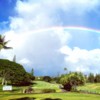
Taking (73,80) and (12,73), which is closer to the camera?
(73,80)

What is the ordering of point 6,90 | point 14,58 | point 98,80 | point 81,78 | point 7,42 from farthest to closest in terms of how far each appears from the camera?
point 98,80
point 14,58
point 81,78
point 6,90
point 7,42

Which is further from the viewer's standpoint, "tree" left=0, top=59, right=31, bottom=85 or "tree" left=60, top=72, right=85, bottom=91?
"tree" left=0, top=59, right=31, bottom=85

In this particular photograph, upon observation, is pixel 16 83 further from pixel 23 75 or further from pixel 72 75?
pixel 72 75

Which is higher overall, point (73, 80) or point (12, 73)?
point (12, 73)

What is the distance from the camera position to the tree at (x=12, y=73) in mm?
121500

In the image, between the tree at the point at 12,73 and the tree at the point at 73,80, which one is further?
the tree at the point at 12,73

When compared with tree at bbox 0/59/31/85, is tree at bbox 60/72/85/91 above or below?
below

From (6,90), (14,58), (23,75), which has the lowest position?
(6,90)

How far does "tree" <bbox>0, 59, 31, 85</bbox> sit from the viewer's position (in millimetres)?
121500

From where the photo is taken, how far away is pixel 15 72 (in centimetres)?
12431

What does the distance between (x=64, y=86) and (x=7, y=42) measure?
137 ft

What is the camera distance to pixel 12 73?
405 feet

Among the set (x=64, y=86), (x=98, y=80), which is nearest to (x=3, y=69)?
(x=64, y=86)

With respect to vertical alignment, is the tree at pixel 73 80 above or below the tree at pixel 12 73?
below
